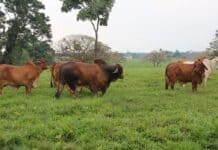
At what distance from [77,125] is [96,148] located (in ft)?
4.10

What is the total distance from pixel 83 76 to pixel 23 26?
1314 inches

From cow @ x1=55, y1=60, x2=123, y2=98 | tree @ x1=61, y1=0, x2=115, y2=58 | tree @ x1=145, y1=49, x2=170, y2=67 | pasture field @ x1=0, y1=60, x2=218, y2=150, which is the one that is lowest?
tree @ x1=145, y1=49, x2=170, y2=67

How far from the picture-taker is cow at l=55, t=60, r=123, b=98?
16.0 m

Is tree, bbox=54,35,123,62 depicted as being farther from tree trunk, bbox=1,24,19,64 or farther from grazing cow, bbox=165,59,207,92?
grazing cow, bbox=165,59,207,92

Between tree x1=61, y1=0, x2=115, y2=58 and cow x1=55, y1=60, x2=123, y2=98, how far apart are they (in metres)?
19.9

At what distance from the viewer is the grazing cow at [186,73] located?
18.4 meters

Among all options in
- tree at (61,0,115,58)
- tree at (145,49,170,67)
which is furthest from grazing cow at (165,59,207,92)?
tree at (145,49,170,67)

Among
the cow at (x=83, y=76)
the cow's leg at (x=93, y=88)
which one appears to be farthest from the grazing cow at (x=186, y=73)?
the cow's leg at (x=93, y=88)

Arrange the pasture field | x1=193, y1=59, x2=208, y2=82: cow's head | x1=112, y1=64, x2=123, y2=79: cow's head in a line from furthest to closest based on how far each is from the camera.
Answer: x1=193, y1=59, x2=208, y2=82: cow's head
x1=112, y1=64, x2=123, y2=79: cow's head
the pasture field

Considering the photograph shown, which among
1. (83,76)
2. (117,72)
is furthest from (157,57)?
(83,76)

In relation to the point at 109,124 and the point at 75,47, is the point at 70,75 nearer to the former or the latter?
the point at 109,124

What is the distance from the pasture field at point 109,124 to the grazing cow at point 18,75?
3.94ft

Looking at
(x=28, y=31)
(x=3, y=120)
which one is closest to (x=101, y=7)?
(x=28, y=31)

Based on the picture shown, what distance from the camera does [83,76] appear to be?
52.7 ft
